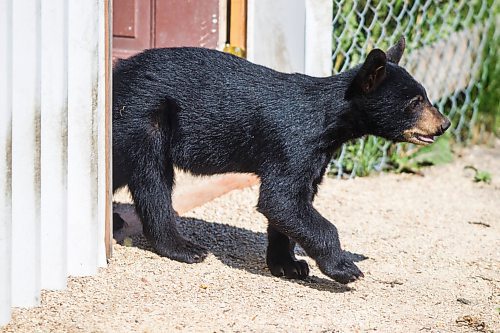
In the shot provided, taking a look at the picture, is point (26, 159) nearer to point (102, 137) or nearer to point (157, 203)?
point (102, 137)

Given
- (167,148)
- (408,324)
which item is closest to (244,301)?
(408,324)

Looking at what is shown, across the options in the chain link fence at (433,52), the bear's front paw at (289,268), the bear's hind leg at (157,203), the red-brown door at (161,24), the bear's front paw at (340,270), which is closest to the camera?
the bear's front paw at (340,270)

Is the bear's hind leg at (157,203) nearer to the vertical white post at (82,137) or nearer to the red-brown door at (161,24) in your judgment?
the vertical white post at (82,137)

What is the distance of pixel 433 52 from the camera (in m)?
7.52

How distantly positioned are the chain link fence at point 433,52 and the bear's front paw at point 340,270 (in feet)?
7.80

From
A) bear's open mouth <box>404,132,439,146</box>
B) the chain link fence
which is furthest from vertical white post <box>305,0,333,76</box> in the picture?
bear's open mouth <box>404,132,439,146</box>

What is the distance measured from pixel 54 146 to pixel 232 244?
4.99ft

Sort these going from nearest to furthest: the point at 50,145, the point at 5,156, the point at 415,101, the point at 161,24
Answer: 1. the point at 5,156
2. the point at 50,145
3. the point at 415,101
4. the point at 161,24

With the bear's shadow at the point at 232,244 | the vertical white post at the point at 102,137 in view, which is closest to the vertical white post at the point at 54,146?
the vertical white post at the point at 102,137

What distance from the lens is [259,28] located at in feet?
20.0

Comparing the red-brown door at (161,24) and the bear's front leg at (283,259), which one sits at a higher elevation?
the red-brown door at (161,24)

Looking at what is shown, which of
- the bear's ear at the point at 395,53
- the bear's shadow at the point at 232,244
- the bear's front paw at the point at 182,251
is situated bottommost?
the bear's shadow at the point at 232,244

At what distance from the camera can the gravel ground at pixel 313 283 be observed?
3686mm

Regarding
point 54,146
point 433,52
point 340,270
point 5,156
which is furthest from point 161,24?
point 433,52
